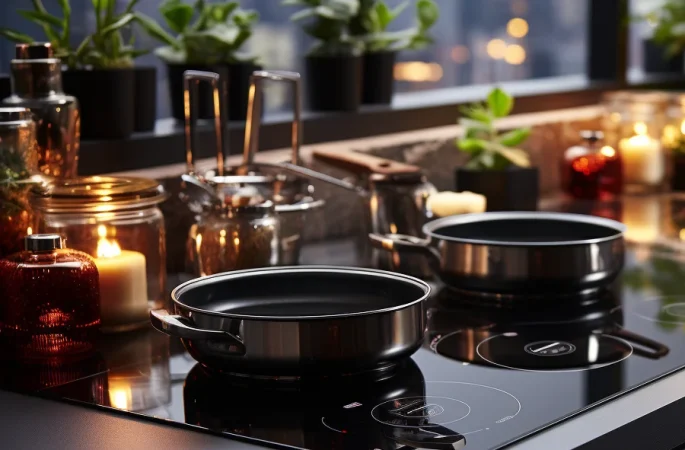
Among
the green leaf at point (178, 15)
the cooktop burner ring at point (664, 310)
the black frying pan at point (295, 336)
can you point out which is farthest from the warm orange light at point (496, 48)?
the black frying pan at point (295, 336)

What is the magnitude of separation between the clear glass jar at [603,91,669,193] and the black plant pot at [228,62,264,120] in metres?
0.84

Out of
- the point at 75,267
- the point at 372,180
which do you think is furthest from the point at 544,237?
the point at 75,267

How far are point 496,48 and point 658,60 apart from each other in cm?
41

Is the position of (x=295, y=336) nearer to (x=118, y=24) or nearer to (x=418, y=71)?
(x=118, y=24)

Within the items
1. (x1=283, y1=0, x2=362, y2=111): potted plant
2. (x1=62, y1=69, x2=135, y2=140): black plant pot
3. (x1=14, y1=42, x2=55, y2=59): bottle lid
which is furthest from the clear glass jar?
(x1=14, y1=42, x2=55, y2=59): bottle lid

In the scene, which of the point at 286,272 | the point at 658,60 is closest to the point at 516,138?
the point at 286,272

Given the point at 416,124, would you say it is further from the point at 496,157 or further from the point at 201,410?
the point at 201,410

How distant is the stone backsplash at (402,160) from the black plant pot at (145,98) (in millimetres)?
110

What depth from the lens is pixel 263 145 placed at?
169 cm

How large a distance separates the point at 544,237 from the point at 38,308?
0.64 m

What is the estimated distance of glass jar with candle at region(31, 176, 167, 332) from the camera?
1081mm

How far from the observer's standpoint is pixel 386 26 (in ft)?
6.07

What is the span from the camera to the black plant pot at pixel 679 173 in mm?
2102

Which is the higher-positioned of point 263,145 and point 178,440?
point 263,145
